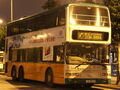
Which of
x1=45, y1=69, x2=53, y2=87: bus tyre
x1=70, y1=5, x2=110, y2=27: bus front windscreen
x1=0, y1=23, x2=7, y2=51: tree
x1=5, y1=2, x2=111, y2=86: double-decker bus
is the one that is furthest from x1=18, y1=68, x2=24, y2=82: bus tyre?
x1=0, y1=23, x2=7, y2=51: tree

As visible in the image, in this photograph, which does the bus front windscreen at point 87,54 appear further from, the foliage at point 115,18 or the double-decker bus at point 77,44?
the foliage at point 115,18

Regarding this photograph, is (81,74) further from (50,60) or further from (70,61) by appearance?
(50,60)

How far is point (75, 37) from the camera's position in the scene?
17.5 metres

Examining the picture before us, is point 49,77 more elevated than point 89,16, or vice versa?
point 89,16

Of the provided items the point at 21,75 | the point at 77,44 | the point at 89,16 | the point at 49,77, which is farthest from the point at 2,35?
the point at 77,44

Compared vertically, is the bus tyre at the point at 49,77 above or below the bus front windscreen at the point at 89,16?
below

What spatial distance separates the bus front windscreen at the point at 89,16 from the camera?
17.6m

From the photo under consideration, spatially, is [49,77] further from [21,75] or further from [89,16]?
[21,75]

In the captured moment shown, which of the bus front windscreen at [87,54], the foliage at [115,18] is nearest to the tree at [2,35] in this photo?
the foliage at [115,18]

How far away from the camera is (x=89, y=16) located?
17.9 metres

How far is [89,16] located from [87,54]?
180 cm

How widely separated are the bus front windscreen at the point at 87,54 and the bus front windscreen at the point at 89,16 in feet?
3.51

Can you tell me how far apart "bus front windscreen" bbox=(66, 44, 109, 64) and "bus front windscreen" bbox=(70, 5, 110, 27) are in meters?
1.07

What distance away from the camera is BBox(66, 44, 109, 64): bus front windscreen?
17531mm
